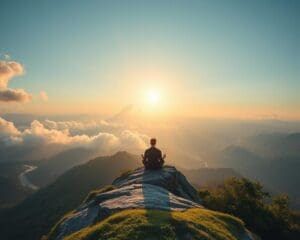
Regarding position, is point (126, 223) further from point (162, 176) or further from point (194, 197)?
point (194, 197)

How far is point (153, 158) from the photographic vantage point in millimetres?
40625

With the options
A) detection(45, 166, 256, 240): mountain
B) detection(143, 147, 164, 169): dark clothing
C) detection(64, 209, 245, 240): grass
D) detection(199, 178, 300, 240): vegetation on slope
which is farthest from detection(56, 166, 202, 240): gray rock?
detection(199, 178, 300, 240): vegetation on slope

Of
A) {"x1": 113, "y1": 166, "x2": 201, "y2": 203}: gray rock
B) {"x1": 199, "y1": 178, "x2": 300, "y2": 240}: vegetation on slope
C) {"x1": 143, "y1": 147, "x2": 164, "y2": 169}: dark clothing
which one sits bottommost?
{"x1": 199, "y1": 178, "x2": 300, "y2": 240}: vegetation on slope

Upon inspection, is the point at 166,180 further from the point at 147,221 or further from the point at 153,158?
the point at 147,221

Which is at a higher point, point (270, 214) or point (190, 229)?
point (190, 229)

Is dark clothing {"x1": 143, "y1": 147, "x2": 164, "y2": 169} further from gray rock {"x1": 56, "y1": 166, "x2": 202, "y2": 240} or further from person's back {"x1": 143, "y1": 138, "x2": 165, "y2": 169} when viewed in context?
gray rock {"x1": 56, "y1": 166, "x2": 202, "y2": 240}

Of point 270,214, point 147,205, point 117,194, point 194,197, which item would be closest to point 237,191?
point 270,214

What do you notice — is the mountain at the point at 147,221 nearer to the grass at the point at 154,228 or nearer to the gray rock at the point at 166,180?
the grass at the point at 154,228

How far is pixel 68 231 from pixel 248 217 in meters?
30.3

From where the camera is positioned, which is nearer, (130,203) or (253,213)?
(130,203)

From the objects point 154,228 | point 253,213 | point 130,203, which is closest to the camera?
point 154,228

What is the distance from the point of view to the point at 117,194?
29.1 m

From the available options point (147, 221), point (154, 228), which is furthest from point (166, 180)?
point (154, 228)

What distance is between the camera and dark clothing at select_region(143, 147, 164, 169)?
40.0m
